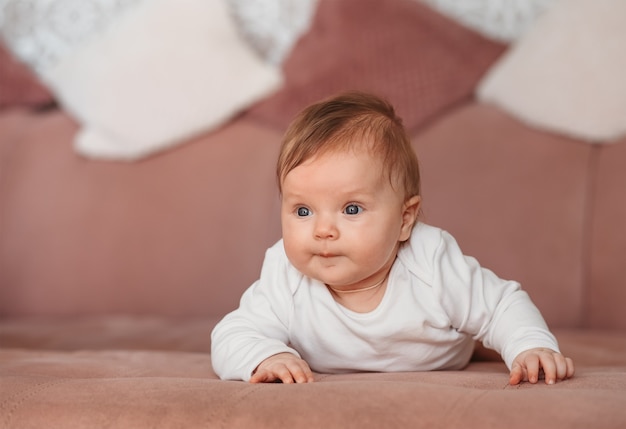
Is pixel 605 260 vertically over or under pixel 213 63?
under

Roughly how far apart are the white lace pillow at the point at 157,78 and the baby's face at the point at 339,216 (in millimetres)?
1174

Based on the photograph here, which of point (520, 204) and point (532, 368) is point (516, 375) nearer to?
point (532, 368)

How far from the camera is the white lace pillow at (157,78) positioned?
2494mm

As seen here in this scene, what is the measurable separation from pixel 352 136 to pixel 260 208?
105cm

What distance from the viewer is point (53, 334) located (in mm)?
2104

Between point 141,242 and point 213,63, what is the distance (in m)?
0.54

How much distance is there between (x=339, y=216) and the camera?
4.42 feet

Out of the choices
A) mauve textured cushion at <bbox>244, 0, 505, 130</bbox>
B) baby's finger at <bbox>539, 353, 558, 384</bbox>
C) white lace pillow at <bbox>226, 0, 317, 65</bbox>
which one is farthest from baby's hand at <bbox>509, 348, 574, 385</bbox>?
white lace pillow at <bbox>226, 0, 317, 65</bbox>

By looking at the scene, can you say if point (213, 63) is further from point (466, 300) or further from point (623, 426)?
point (623, 426)

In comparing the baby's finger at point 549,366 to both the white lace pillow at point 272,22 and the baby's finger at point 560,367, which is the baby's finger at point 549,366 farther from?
the white lace pillow at point 272,22

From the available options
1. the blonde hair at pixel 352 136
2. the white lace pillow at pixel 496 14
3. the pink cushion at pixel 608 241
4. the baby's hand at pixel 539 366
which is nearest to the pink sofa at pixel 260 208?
the pink cushion at pixel 608 241

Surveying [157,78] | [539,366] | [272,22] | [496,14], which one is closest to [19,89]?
[157,78]

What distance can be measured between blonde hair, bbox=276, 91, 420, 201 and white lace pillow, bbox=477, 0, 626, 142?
0.95 metres

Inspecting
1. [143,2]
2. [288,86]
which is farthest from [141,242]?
[143,2]
